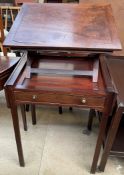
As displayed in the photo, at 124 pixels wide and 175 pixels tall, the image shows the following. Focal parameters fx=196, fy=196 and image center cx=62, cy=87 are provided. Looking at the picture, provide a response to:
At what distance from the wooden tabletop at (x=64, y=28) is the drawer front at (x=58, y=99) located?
0.86 ft

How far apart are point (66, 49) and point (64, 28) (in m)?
0.20

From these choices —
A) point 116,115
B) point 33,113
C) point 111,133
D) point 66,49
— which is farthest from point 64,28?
point 33,113

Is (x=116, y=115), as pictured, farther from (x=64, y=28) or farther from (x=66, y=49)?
(x=64, y=28)

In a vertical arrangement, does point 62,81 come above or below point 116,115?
above

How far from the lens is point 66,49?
1.07 m

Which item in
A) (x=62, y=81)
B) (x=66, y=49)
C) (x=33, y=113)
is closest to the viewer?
(x=66, y=49)

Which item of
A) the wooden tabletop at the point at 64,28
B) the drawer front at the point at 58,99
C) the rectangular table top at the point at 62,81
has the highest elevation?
the wooden tabletop at the point at 64,28

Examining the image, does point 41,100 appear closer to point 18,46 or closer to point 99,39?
point 18,46

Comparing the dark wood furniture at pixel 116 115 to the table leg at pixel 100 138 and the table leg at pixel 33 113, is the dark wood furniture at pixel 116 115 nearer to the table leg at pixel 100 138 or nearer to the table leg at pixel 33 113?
the table leg at pixel 100 138

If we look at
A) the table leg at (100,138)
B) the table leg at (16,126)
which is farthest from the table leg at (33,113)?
the table leg at (100,138)

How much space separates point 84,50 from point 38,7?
1.87 feet

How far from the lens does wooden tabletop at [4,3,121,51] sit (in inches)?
42.1

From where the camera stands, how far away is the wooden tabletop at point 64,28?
42.1 inches

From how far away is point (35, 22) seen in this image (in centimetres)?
125
